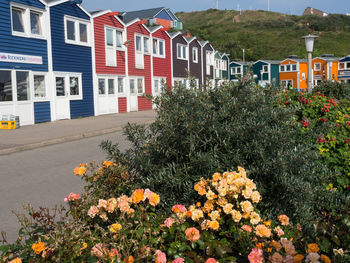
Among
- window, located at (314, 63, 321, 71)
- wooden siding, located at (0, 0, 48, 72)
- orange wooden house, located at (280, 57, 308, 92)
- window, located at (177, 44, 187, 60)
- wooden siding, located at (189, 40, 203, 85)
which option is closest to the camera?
wooden siding, located at (0, 0, 48, 72)

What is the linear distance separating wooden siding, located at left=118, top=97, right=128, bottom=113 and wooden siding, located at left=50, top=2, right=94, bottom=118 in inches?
119

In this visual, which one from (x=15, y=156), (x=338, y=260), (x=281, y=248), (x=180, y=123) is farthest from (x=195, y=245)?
(x=15, y=156)

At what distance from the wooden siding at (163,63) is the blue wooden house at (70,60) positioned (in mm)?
8087

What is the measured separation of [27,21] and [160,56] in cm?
1378

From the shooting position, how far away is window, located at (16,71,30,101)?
17.8 m

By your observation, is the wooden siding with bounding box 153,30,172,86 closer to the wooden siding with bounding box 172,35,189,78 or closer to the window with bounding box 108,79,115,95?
the wooden siding with bounding box 172,35,189,78

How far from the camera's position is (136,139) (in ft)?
12.6

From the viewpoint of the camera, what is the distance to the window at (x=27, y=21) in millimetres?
17812

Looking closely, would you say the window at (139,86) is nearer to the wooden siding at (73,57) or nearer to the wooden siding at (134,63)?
the wooden siding at (134,63)

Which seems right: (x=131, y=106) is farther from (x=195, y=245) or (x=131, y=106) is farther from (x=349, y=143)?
(x=195, y=245)

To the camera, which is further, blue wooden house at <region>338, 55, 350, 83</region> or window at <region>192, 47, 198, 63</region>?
blue wooden house at <region>338, 55, 350, 83</region>

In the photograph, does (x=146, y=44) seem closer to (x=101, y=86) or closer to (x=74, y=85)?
(x=101, y=86)

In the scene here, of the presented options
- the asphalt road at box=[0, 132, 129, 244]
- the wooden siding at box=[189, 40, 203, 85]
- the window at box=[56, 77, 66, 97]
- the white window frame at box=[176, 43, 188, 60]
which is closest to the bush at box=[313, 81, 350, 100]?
the asphalt road at box=[0, 132, 129, 244]

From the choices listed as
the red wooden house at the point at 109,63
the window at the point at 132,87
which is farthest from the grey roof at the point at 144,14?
the red wooden house at the point at 109,63
